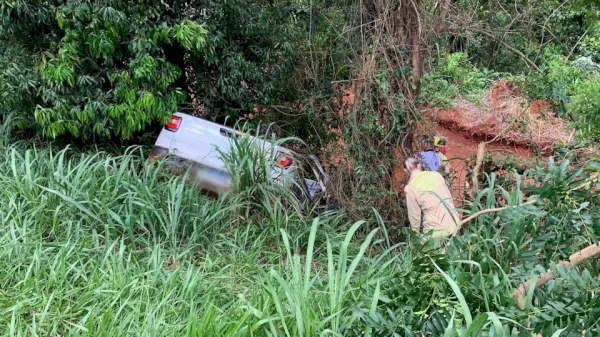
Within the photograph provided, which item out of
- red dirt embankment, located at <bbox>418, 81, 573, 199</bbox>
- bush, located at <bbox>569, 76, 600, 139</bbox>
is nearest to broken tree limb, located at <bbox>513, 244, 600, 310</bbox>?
bush, located at <bbox>569, 76, 600, 139</bbox>

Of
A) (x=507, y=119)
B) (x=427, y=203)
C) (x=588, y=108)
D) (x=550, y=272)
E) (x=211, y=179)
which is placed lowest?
(x=211, y=179)

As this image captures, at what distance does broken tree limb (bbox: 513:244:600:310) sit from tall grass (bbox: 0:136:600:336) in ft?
0.22

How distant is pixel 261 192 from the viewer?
4.07 m

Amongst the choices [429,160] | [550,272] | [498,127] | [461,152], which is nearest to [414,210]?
[429,160]

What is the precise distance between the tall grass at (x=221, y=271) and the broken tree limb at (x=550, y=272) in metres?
0.07

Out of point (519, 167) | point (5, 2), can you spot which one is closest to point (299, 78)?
point (519, 167)

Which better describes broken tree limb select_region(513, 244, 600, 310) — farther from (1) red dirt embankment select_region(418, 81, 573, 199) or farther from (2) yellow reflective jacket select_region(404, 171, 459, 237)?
(1) red dirt embankment select_region(418, 81, 573, 199)

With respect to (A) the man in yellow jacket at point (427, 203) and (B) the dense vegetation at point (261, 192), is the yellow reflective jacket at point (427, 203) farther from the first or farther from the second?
(B) the dense vegetation at point (261, 192)

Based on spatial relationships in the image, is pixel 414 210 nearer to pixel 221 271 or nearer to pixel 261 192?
pixel 261 192

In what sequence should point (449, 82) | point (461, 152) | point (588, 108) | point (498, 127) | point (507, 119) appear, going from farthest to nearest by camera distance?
point (461, 152) → point (498, 127) → point (449, 82) → point (507, 119) → point (588, 108)

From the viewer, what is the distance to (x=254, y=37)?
→ 19.3 ft

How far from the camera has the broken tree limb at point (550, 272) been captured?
7.04 ft

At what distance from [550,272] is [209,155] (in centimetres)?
337

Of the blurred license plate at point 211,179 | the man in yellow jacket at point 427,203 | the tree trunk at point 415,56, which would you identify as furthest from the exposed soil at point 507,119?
the blurred license plate at point 211,179
